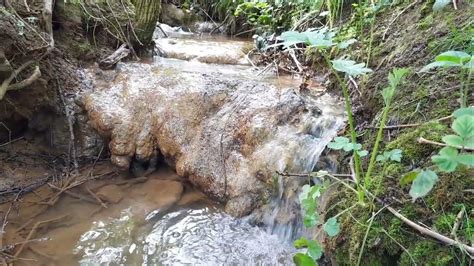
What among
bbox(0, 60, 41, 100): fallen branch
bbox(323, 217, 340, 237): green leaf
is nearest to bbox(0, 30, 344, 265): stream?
bbox(0, 60, 41, 100): fallen branch

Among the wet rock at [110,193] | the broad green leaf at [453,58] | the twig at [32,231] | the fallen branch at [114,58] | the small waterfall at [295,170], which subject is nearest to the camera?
the broad green leaf at [453,58]

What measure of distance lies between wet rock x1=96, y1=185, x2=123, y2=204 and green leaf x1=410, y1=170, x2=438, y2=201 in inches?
84.6

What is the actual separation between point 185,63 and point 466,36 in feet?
9.99

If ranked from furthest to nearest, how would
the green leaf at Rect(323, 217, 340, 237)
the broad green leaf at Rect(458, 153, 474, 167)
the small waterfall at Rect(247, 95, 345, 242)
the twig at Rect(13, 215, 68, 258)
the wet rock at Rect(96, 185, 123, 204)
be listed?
the wet rock at Rect(96, 185, 123, 204) < the small waterfall at Rect(247, 95, 345, 242) < the twig at Rect(13, 215, 68, 258) < the green leaf at Rect(323, 217, 340, 237) < the broad green leaf at Rect(458, 153, 474, 167)

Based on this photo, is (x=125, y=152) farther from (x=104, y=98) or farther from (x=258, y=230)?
Result: (x=258, y=230)

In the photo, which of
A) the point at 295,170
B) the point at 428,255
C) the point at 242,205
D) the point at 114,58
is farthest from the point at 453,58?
the point at 114,58

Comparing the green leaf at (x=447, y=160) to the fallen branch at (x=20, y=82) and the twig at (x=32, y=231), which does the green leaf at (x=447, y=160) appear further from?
the fallen branch at (x=20, y=82)

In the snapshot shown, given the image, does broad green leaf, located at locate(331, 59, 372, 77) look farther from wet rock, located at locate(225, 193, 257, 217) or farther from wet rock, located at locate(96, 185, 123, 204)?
wet rock, located at locate(96, 185, 123, 204)

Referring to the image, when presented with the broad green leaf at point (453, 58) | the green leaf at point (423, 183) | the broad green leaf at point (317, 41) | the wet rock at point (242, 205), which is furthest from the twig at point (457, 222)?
the wet rock at point (242, 205)

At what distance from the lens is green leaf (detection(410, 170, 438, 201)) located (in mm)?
1108

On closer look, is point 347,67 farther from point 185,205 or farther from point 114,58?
point 114,58

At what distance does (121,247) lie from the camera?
2268 millimetres

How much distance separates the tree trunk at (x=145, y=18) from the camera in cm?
430

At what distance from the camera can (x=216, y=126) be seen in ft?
9.75
